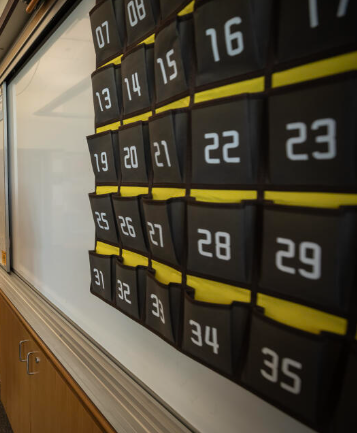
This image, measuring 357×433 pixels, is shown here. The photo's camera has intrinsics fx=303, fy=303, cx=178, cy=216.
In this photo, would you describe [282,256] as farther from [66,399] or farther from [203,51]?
[66,399]

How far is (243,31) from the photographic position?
1.65 ft

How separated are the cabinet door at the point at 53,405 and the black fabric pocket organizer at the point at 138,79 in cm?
87

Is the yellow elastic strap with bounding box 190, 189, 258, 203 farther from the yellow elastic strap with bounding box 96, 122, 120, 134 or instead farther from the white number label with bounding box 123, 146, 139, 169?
the yellow elastic strap with bounding box 96, 122, 120, 134

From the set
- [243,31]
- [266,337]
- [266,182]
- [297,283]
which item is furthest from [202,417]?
[243,31]

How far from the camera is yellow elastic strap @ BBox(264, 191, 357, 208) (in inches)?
16.6

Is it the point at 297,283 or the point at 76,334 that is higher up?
the point at 297,283

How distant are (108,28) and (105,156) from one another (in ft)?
Answer: 1.16

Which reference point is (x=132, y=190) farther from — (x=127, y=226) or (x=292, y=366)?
(x=292, y=366)

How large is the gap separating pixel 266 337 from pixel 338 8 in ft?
1.62

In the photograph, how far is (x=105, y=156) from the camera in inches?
35.9

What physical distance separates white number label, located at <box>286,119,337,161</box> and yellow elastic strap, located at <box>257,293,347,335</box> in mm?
231

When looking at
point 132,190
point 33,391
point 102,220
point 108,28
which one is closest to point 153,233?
point 132,190

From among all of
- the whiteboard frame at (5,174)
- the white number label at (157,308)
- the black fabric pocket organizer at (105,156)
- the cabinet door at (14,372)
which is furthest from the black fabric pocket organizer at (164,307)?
the whiteboard frame at (5,174)

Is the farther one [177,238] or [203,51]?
[177,238]
